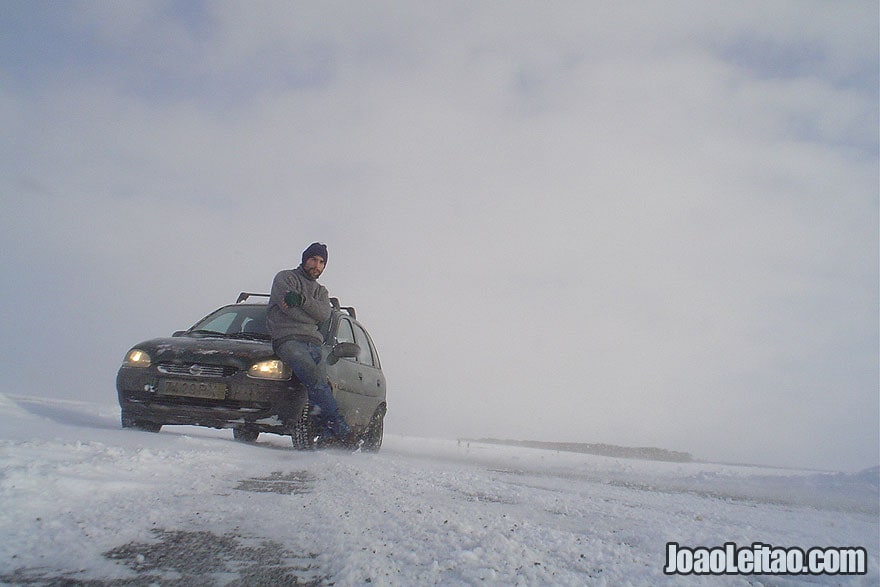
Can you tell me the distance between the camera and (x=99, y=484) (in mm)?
2799

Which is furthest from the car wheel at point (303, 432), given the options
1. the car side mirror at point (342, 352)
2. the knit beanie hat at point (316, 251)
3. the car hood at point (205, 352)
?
the knit beanie hat at point (316, 251)

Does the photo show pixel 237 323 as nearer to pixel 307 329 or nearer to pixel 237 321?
pixel 237 321

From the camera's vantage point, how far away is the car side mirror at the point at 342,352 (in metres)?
6.32

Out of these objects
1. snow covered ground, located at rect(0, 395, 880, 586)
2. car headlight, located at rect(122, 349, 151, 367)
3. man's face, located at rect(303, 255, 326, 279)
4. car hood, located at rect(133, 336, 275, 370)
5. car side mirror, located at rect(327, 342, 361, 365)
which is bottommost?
snow covered ground, located at rect(0, 395, 880, 586)

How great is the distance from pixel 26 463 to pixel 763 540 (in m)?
3.56

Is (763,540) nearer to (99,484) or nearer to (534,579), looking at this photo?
(534,579)

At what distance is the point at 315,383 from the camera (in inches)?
232

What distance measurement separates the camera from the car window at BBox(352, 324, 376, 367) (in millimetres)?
7800

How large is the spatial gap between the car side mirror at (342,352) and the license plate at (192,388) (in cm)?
112

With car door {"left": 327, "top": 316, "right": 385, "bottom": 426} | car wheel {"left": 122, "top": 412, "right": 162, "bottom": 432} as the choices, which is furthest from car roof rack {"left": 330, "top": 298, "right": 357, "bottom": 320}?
car wheel {"left": 122, "top": 412, "right": 162, "bottom": 432}

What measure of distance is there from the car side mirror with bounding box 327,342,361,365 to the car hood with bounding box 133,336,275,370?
2.08 feet

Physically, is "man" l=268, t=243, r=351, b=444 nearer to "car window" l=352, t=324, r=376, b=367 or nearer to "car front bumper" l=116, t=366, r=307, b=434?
"car front bumper" l=116, t=366, r=307, b=434

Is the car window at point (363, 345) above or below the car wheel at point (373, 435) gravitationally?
above

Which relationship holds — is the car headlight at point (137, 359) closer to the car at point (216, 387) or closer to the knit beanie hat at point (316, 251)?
the car at point (216, 387)
